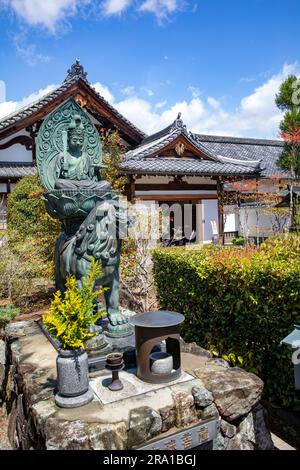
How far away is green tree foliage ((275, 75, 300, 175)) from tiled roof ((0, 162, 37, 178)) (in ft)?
40.1

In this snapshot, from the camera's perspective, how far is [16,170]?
13281 millimetres

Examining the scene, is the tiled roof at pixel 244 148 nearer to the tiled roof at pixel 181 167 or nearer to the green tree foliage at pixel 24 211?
the tiled roof at pixel 181 167

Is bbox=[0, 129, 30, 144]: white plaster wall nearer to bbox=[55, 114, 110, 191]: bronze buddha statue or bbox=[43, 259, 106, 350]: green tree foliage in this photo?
bbox=[55, 114, 110, 191]: bronze buddha statue

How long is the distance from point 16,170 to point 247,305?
37.8 feet

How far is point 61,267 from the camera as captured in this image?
451 cm

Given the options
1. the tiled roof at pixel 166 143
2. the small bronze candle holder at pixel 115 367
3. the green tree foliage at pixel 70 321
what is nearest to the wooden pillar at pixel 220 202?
the tiled roof at pixel 166 143

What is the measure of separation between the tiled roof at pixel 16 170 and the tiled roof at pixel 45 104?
1.52m

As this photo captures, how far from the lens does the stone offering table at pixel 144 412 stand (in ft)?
9.21

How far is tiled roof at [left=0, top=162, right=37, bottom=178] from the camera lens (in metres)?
12.7

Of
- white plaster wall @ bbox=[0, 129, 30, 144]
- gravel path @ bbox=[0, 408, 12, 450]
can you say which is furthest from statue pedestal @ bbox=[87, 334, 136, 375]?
white plaster wall @ bbox=[0, 129, 30, 144]

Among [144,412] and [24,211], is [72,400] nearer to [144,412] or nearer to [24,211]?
[144,412]
